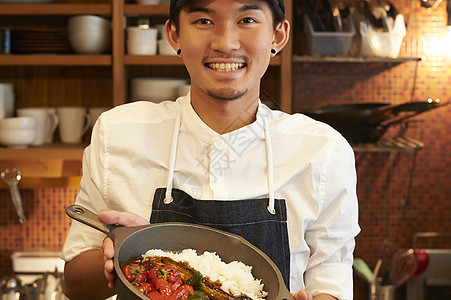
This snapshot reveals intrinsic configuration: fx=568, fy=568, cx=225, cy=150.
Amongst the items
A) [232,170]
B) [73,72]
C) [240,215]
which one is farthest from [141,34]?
[240,215]

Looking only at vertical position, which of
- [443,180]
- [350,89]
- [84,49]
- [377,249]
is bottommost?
[377,249]

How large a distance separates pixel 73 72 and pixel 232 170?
1.51 meters

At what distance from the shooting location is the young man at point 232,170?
1.37 meters

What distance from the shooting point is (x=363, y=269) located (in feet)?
8.93

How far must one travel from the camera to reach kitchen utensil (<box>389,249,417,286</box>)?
2.67 meters

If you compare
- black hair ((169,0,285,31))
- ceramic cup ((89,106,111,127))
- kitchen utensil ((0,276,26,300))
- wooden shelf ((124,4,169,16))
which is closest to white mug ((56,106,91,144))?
ceramic cup ((89,106,111,127))

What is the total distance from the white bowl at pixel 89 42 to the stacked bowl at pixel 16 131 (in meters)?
0.37

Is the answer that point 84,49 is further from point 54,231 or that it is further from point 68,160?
point 54,231

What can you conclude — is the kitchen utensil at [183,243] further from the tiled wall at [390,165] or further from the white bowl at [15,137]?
the tiled wall at [390,165]

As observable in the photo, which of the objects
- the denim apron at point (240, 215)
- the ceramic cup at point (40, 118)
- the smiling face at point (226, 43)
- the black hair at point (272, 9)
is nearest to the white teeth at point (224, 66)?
the smiling face at point (226, 43)

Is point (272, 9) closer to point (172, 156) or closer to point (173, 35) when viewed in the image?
point (173, 35)

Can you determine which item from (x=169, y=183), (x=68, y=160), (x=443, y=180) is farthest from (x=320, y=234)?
(x=443, y=180)

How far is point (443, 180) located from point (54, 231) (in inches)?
78.1

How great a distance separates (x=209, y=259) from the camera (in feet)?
3.62
